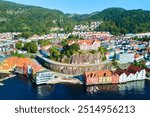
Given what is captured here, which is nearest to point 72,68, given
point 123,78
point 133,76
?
point 123,78

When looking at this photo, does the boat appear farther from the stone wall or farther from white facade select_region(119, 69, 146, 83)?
white facade select_region(119, 69, 146, 83)

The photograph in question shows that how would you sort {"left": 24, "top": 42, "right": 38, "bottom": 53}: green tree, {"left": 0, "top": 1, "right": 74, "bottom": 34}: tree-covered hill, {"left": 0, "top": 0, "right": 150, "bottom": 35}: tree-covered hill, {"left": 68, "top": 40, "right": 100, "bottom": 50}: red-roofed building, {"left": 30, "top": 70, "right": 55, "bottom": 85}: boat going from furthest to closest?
{"left": 0, "top": 1, "right": 74, "bottom": 34}: tree-covered hill → {"left": 0, "top": 0, "right": 150, "bottom": 35}: tree-covered hill → {"left": 24, "top": 42, "right": 38, "bottom": 53}: green tree → {"left": 68, "top": 40, "right": 100, "bottom": 50}: red-roofed building → {"left": 30, "top": 70, "right": 55, "bottom": 85}: boat

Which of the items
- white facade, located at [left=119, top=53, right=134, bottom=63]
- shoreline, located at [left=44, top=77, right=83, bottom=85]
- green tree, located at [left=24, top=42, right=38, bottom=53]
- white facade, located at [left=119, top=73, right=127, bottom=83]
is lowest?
shoreline, located at [left=44, top=77, right=83, bottom=85]

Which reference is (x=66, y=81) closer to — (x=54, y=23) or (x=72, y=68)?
(x=72, y=68)

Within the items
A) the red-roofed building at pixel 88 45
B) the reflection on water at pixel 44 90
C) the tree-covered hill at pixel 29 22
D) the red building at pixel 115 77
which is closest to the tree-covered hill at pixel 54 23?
the tree-covered hill at pixel 29 22

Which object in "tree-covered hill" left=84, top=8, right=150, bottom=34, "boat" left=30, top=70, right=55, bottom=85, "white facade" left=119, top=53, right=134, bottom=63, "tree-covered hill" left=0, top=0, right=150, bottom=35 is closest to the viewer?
"boat" left=30, top=70, right=55, bottom=85

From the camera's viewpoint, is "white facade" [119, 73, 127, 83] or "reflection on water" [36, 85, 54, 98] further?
"white facade" [119, 73, 127, 83]

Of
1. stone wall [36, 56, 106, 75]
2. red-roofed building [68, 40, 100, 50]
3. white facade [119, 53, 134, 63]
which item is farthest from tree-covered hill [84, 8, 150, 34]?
stone wall [36, 56, 106, 75]
